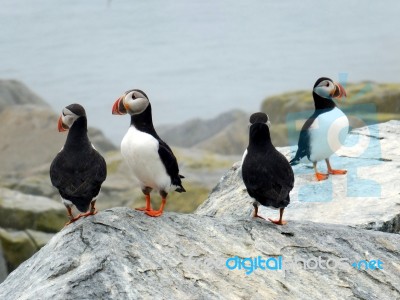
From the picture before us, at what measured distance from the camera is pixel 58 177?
6.07 metres

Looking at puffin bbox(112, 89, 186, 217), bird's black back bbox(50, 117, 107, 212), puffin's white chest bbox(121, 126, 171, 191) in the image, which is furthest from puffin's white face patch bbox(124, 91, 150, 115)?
bird's black back bbox(50, 117, 107, 212)

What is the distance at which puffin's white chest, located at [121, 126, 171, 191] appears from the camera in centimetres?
620

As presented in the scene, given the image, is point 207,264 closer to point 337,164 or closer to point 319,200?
point 319,200

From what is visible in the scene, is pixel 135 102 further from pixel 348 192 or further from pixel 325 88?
pixel 348 192

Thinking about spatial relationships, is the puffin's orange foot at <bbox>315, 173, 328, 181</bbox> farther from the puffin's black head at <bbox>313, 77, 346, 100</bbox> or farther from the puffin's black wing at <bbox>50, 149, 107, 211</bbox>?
the puffin's black wing at <bbox>50, 149, 107, 211</bbox>

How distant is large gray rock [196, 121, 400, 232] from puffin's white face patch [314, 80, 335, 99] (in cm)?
85

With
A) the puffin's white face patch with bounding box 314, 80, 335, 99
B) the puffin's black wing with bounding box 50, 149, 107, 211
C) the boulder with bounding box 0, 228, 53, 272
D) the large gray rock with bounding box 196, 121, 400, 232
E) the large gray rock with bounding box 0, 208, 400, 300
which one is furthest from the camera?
the boulder with bounding box 0, 228, 53, 272

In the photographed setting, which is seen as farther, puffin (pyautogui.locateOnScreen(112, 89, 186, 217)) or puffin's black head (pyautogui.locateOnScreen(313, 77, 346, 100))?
puffin's black head (pyautogui.locateOnScreen(313, 77, 346, 100))

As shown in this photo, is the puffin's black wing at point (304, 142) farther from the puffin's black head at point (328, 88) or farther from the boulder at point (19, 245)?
the boulder at point (19, 245)

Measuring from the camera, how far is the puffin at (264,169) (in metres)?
6.42

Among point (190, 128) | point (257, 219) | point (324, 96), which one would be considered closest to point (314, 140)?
point (324, 96)

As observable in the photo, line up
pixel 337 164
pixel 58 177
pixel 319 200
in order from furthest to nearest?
1. pixel 337 164
2. pixel 319 200
3. pixel 58 177

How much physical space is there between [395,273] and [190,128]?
18.6 metres

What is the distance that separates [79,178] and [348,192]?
120 inches
